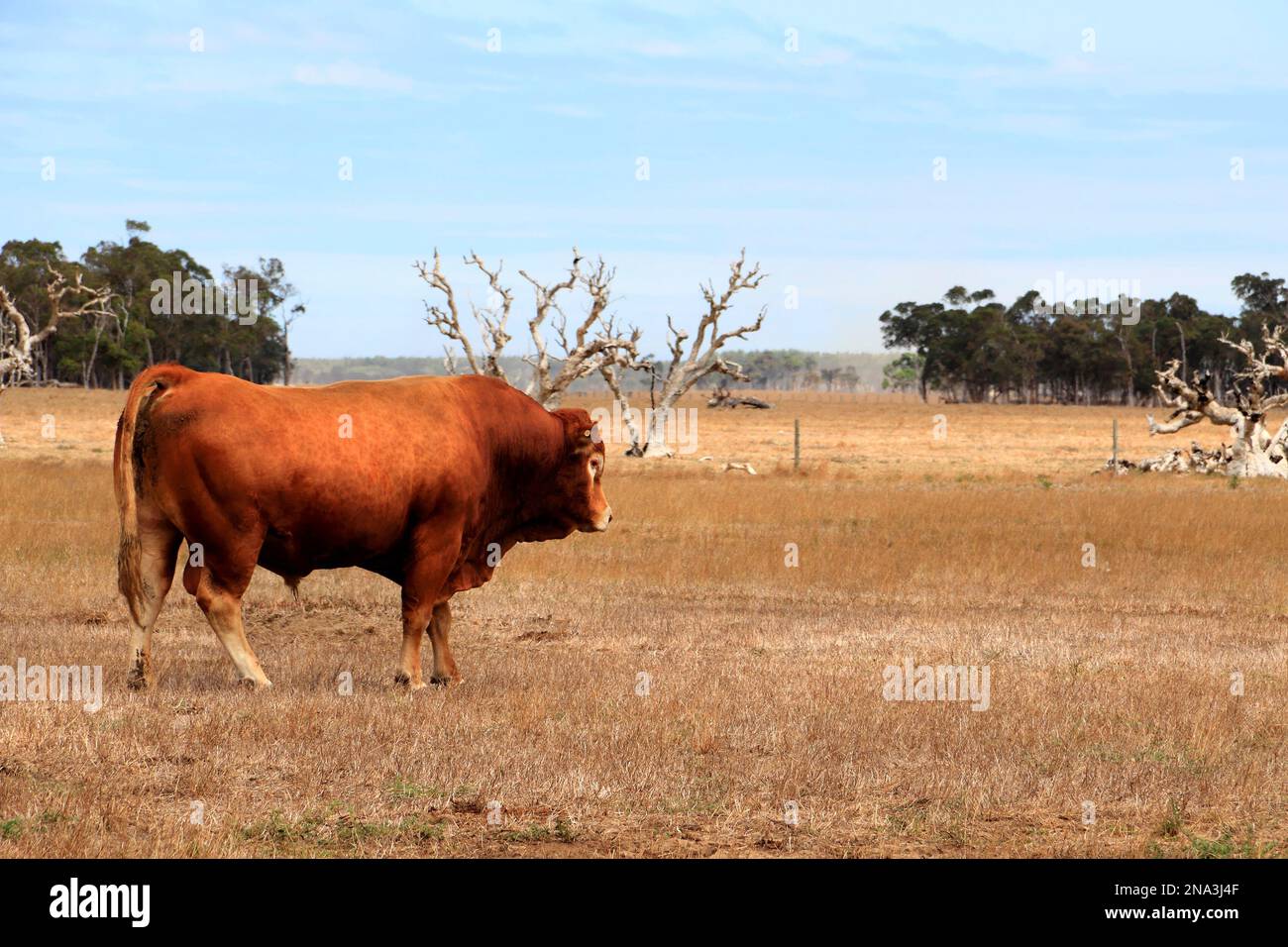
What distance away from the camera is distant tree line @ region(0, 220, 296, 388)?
83.0 metres

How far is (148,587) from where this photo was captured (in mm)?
9203

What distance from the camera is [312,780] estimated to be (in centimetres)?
690

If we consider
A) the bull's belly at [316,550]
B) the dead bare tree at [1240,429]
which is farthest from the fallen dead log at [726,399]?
the bull's belly at [316,550]

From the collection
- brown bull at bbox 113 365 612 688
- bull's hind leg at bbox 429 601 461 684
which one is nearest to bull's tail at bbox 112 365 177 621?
brown bull at bbox 113 365 612 688

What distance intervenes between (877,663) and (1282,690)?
2.76 meters

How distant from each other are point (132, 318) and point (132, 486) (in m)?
82.1

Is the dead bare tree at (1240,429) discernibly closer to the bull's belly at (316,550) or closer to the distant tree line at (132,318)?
the bull's belly at (316,550)

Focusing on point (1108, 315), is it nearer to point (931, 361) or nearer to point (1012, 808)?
point (931, 361)

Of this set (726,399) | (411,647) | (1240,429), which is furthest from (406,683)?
(726,399)

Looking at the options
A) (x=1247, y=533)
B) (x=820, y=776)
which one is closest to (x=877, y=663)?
(x=820, y=776)

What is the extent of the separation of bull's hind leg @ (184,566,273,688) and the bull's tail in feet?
1.07

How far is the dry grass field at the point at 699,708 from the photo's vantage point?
6336mm

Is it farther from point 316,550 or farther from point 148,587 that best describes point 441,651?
point 148,587

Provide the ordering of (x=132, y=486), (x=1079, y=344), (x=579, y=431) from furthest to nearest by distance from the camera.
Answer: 1. (x=1079, y=344)
2. (x=579, y=431)
3. (x=132, y=486)
